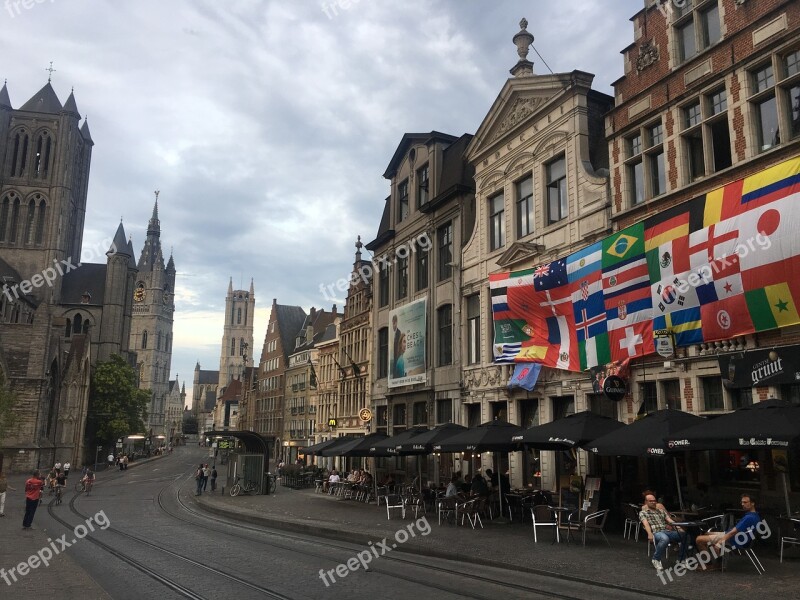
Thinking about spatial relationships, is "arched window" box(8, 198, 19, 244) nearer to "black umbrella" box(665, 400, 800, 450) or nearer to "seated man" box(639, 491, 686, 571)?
"seated man" box(639, 491, 686, 571)

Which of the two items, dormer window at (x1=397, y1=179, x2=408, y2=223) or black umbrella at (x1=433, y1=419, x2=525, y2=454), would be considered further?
dormer window at (x1=397, y1=179, x2=408, y2=223)

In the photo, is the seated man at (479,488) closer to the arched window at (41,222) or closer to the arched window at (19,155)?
the arched window at (41,222)

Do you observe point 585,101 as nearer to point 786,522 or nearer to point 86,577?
point 786,522

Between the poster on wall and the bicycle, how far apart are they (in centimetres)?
868

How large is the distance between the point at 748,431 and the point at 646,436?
2.26 meters

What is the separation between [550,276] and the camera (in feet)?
71.3

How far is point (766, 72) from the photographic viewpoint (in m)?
15.7

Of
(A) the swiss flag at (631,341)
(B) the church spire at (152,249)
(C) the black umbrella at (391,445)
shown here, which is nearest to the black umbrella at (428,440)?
(C) the black umbrella at (391,445)

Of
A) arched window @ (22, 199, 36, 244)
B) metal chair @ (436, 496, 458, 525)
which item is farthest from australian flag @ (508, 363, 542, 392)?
arched window @ (22, 199, 36, 244)

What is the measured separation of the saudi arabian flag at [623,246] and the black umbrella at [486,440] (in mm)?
5525

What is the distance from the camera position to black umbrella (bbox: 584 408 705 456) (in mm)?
12961

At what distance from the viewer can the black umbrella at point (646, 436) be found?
13.0 meters

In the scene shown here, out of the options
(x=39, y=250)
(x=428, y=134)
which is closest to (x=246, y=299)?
(x=39, y=250)

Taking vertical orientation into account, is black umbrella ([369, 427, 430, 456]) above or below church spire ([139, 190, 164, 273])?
below
